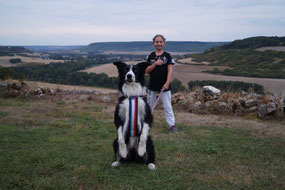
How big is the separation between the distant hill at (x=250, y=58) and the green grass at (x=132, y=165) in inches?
819

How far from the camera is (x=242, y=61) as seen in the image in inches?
1484

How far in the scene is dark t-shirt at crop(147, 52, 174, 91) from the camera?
6.19 m

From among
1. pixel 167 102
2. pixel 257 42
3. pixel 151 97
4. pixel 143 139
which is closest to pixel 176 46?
pixel 257 42

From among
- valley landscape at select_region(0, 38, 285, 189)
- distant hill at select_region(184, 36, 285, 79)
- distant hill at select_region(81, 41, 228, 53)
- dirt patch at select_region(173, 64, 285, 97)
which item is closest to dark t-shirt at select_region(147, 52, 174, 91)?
valley landscape at select_region(0, 38, 285, 189)

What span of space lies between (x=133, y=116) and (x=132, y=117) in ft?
0.09

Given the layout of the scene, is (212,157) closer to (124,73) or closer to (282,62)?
(124,73)

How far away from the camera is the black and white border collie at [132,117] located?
417 cm

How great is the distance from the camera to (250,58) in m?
38.7

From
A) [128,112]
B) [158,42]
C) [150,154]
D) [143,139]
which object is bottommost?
[150,154]

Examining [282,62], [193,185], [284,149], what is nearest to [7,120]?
[193,185]

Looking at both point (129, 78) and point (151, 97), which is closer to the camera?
point (129, 78)

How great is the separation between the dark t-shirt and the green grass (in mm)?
1495

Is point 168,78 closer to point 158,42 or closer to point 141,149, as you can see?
point 158,42

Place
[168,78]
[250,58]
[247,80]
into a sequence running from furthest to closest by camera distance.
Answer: [250,58] < [247,80] < [168,78]
